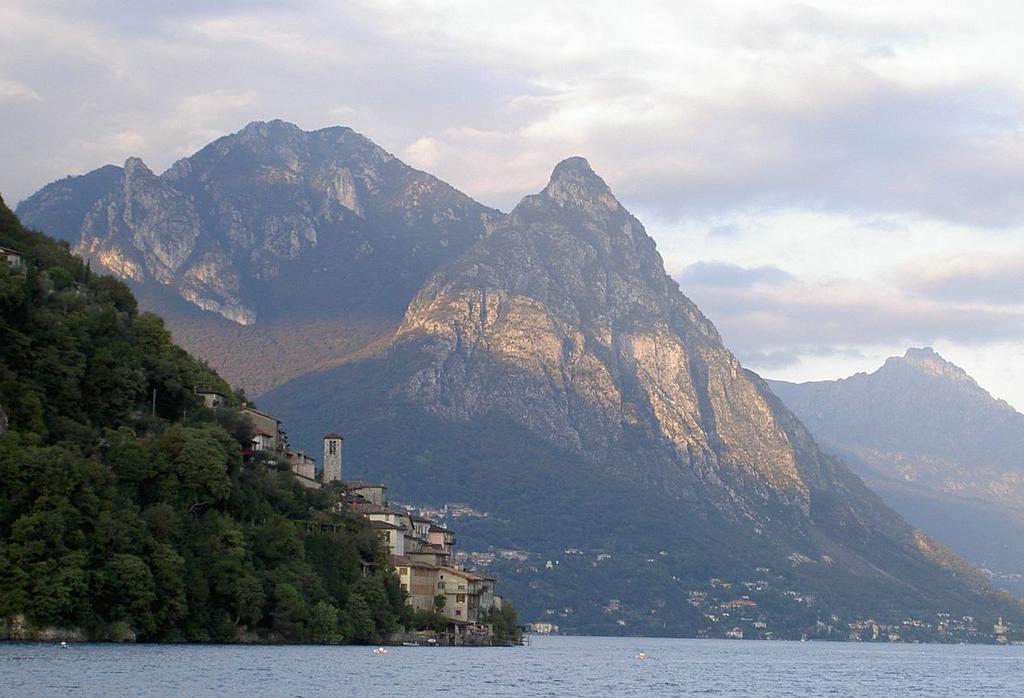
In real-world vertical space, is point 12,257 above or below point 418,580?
above

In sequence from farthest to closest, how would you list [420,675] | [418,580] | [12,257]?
[418,580], [12,257], [420,675]

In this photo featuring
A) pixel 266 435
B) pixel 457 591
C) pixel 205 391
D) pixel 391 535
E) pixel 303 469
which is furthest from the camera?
pixel 457 591

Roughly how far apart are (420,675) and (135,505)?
26.6 meters

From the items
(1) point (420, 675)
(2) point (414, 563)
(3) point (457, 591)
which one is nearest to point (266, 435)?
(2) point (414, 563)

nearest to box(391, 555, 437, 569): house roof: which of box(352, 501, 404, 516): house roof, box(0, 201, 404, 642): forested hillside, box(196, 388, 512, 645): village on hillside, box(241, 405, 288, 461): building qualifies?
box(196, 388, 512, 645): village on hillside

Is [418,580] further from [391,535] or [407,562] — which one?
[391,535]

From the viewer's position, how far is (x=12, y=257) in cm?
14650

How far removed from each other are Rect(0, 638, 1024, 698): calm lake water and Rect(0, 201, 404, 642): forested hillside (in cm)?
365

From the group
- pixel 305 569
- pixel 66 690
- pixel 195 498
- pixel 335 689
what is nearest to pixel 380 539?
pixel 305 569

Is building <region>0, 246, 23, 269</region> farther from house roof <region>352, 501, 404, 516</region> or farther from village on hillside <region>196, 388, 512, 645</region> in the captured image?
house roof <region>352, 501, 404, 516</region>

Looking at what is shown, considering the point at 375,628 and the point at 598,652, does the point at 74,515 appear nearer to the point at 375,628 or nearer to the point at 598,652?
the point at 375,628

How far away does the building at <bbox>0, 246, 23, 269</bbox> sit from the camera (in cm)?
14175

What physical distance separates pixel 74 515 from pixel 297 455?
2535 inches

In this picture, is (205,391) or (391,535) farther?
(391,535)
